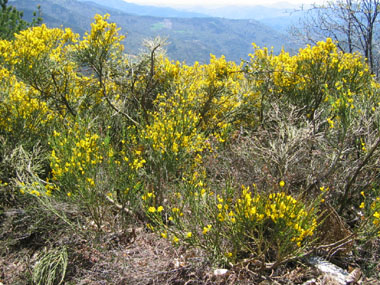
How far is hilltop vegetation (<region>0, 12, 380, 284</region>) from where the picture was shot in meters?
2.75

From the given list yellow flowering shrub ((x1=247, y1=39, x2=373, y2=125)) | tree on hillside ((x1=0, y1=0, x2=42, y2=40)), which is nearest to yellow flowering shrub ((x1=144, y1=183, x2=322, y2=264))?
yellow flowering shrub ((x1=247, y1=39, x2=373, y2=125))

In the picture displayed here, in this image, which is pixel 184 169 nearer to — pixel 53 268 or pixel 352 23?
pixel 53 268

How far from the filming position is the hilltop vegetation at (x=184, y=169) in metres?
2.75

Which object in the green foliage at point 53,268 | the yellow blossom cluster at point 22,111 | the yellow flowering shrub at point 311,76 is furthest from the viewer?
the yellow flowering shrub at point 311,76

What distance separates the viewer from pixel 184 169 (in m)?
4.13

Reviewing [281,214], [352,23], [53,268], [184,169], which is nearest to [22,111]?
[53,268]

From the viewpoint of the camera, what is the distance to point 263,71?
211 inches

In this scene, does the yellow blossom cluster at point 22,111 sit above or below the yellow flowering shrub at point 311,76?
below

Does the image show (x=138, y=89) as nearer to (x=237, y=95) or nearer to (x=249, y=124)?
(x=237, y=95)

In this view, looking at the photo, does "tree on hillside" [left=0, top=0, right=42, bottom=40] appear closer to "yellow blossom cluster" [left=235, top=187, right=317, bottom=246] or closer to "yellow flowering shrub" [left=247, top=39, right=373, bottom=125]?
"yellow flowering shrub" [left=247, top=39, right=373, bottom=125]

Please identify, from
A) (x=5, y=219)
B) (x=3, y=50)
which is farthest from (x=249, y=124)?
(x=3, y=50)

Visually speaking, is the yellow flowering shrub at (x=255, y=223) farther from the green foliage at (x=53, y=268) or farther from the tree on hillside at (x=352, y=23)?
the tree on hillside at (x=352, y=23)

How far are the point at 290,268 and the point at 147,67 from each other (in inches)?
169

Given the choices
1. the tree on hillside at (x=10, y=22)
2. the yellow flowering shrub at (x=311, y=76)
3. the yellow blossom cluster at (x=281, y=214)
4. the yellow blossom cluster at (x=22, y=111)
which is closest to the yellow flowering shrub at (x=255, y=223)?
the yellow blossom cluster at (x=281, y=214)
